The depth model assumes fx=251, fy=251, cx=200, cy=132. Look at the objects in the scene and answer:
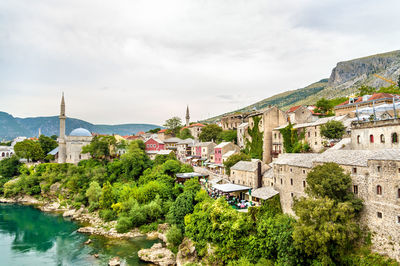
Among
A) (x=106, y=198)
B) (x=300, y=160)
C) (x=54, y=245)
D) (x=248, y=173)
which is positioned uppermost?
(x=300, y=160)

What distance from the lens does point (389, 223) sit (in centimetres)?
1547

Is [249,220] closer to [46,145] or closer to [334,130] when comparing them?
[334,130]

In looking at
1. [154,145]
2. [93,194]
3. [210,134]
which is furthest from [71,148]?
[210,134]

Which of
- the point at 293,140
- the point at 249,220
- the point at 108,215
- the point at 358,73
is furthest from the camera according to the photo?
the point at 358,73

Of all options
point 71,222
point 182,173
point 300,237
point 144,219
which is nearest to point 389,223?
point 300,237

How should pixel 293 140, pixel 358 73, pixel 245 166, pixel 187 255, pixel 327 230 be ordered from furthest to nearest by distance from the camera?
pixel 358 73
pixel 293 140
pixel 245 166
pixel 187 255
pixel 327 230

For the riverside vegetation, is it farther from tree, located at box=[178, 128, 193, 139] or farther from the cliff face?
the cliff face

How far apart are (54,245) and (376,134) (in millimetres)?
35785

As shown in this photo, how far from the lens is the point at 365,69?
4906 inches

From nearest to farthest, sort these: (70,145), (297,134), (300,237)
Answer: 1. (300,237)
2. (297,134)
3. (70,145)

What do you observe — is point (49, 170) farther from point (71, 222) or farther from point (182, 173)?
point (182, 173)

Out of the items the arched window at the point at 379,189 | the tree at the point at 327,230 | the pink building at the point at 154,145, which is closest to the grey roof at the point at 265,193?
the tree at the point at 327,230

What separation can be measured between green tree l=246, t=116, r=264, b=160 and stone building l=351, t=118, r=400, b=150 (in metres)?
17.2

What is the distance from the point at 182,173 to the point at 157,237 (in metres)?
12.5
